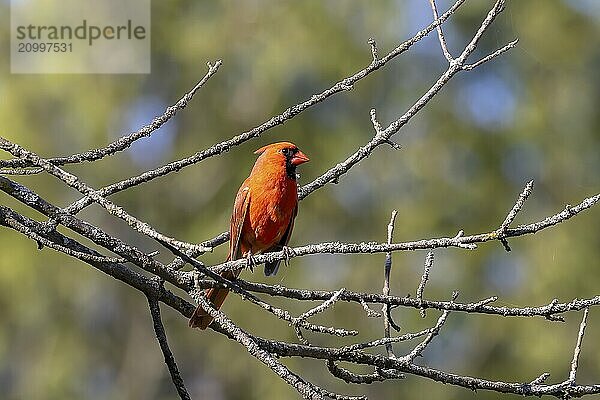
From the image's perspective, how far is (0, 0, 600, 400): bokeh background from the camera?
1149 cm

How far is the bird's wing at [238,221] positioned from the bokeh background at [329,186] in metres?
6.90

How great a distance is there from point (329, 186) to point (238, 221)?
316 inches

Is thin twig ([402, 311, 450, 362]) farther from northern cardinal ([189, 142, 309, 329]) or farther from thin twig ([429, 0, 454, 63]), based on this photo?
northern cardinal ([189, 142, 309, 329])

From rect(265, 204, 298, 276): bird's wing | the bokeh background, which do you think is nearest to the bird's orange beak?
rect(265, 204, 298, 276): bird's wing

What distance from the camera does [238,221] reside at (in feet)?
13.0

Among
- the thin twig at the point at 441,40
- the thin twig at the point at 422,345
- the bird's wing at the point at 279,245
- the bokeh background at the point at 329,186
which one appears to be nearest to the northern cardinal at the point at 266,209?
the bird's wing at the point at 279,245

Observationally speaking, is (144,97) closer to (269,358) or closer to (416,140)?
(416,140)

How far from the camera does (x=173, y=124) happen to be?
12656 mm

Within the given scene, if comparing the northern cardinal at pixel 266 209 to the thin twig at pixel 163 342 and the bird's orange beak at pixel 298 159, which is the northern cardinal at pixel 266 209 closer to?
the bird's orange beak at pixel 298 159

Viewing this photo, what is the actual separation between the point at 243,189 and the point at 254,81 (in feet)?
27.0

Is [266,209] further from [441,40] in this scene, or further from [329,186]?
[329,186]

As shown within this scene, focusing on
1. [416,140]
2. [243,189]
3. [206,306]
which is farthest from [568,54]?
[206,306]

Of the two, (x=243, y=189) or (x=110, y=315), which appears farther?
(x=110, y=315)

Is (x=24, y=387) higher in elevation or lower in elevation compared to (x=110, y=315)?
lower
